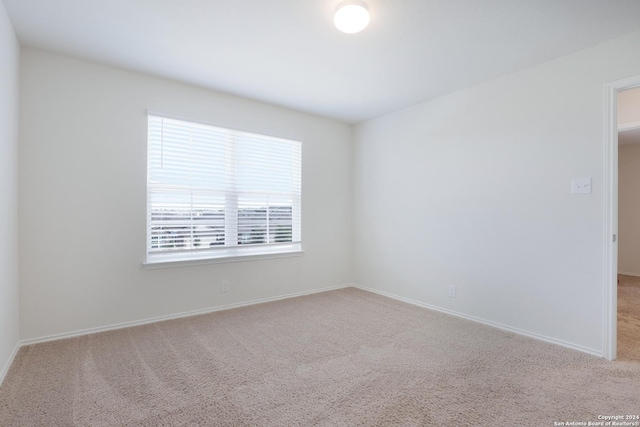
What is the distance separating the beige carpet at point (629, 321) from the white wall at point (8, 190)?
454cm

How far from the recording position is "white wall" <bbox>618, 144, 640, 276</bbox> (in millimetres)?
5752

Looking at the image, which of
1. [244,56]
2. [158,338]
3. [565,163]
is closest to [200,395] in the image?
[158,338]

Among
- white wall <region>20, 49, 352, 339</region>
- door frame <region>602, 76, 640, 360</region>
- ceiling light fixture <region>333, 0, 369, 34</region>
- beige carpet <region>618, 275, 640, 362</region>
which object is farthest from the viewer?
white wall <region>20, 49, 352, 339</region>

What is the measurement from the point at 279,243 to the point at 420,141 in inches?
86.6

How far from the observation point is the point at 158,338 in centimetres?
279

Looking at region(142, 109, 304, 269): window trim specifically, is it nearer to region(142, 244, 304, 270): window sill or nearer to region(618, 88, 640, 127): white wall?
region(142, 244, 304, 270): window sill

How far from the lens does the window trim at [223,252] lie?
10.6 ft

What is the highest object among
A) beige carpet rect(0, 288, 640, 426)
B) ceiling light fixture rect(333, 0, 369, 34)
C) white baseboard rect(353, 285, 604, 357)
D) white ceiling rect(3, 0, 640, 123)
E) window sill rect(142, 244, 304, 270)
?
white ceiling rect(3, 0, 640, 123)

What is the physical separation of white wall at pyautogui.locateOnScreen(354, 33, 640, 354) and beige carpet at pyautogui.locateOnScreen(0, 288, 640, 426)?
40 cm

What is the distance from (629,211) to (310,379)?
23.0 feet

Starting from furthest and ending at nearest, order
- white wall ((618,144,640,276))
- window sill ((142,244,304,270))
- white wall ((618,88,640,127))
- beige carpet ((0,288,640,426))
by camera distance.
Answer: white wall ((618,144,640,276))
white wall ((618,88,640,127))
window sill ((142,244,304,270))
beige carpet ((0,288,640,426))

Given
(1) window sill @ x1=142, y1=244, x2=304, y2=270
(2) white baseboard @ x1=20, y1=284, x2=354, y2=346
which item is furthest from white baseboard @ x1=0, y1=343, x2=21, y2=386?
(1) window sill @ x1=142, y1=244, x2=304, y2=270

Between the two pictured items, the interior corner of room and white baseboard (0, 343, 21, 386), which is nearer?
white baseboard (0, 343, 21, 386)

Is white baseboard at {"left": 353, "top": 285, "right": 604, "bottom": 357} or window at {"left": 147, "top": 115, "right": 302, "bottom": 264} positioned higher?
window at {"left": 147, "top": 115, "right": 302, "bottom": 264}
